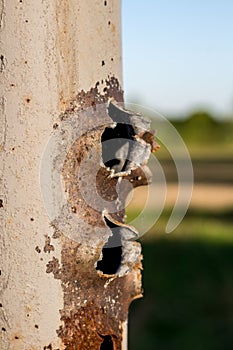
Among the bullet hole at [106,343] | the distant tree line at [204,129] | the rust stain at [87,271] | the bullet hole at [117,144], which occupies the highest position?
the bullet hole at [117,144]

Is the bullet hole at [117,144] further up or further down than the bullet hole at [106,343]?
further up

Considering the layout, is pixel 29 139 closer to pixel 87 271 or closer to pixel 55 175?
pixel 55 175

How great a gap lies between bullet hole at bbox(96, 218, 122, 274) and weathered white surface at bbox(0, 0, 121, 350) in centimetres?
8

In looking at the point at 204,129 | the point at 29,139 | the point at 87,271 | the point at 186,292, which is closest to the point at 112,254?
the point at 87,271

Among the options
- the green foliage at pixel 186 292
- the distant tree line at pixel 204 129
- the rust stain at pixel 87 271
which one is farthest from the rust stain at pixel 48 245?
the distant tree line at pixel 204 129

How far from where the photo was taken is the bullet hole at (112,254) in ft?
3.67

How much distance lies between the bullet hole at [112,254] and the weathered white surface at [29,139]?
83 millimetres

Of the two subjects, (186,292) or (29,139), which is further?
(186,292)

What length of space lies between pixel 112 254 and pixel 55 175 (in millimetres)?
159

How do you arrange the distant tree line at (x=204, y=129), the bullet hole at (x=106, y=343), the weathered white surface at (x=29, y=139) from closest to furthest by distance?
1. the weathered white surface at (x=29, y=139)
2. the bullet hole at (x=106, y=343)
3. the distant tree line at (x=204, y=129)

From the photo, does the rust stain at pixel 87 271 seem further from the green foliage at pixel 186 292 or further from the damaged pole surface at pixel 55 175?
the green foliage at pixel 186 292

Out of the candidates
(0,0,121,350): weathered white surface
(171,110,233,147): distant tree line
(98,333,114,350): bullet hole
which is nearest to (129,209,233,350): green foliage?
(98,333,114,350): bullet hole

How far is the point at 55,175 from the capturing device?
105 centimetres

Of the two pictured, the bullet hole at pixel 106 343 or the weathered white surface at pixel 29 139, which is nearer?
the weathered white surface at pixel 29 139
